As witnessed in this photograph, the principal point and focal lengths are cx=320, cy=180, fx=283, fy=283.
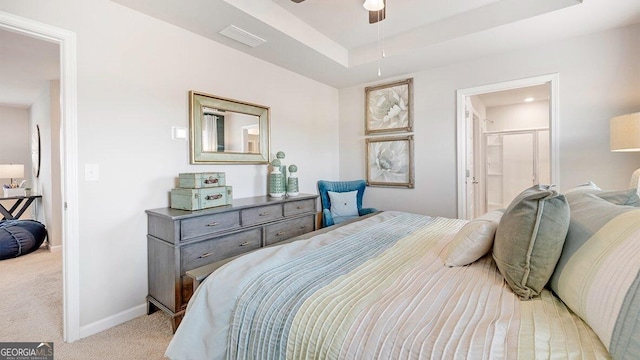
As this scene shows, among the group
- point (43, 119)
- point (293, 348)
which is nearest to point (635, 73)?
point (293, 348)

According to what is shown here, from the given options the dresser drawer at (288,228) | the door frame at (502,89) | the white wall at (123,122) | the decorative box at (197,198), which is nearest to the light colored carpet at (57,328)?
the white wall at (123,122)

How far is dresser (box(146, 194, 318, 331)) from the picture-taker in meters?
2.02

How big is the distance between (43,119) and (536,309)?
6.25 m

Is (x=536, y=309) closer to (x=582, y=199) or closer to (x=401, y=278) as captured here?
(x=401, y=278)

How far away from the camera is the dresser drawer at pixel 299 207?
9.60 ft

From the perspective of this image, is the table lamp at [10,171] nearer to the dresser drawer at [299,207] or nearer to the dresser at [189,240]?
the dresser at [189,240]

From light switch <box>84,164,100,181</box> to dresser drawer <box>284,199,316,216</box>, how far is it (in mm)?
1546

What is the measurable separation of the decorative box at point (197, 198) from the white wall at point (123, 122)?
193mm

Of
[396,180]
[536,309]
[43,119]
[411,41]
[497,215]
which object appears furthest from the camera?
[43,119]

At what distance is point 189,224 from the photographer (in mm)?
2072

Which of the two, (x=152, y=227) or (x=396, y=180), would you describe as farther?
(x=396, y=180)

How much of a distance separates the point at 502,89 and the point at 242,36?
2.76 meters

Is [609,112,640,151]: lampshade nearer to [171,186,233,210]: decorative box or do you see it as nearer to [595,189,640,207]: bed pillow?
[595,189,640,207]: bed pillow

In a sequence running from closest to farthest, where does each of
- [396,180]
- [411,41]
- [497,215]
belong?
[497,215]
[411,41]
[396,180]
